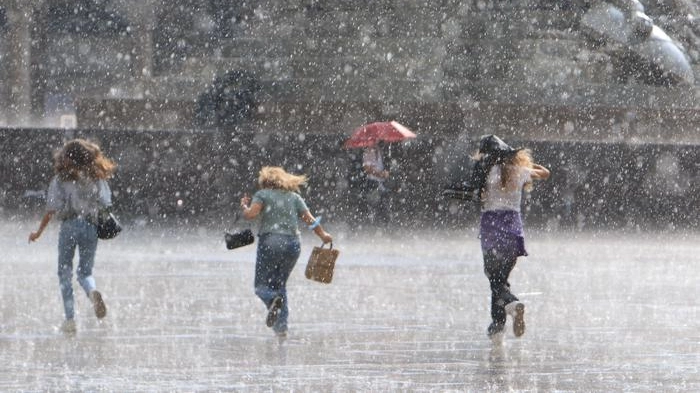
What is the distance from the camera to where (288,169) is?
28.3 m

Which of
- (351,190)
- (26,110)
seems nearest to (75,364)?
(351,190)

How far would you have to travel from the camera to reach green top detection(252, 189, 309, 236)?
11.9m

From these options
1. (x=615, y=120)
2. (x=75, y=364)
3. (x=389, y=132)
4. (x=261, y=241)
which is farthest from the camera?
(x=615, y=120)

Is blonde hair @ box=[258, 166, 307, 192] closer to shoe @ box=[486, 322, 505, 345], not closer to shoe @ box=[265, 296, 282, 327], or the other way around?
shoe @ box=[265, 296, 282, 327]

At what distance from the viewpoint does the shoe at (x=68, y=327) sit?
1179cm

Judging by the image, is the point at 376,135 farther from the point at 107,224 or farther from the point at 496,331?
the point at 496,331

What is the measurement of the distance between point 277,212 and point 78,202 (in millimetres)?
1507

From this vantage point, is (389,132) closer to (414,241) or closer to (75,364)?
(414,241)

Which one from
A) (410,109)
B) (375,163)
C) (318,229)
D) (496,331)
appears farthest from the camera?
(410,109)

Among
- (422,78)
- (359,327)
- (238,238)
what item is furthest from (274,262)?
(422,78)

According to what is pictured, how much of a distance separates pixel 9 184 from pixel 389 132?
6488 mm

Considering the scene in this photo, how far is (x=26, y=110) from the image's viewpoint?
4547 cm

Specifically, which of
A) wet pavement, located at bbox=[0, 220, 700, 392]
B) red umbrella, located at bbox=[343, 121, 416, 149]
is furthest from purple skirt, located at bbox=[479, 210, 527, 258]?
red umbrella, located at bbox=[343, 121, 416, 149]

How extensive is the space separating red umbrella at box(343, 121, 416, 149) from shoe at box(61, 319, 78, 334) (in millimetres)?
15507
